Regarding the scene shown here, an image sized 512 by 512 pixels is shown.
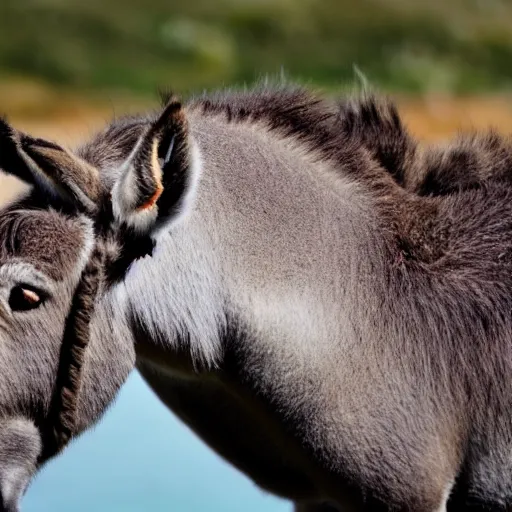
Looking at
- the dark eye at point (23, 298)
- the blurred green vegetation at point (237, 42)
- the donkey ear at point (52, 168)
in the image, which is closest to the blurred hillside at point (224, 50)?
the blurred green vegetation at point (237, 42)

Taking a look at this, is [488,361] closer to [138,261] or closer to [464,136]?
[464,136]

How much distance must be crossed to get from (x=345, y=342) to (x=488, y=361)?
357mm

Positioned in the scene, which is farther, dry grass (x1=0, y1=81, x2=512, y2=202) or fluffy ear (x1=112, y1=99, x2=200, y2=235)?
dry grass (x1=0, y1=81, x2=512, y2=202)

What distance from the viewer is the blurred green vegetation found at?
1181 cm

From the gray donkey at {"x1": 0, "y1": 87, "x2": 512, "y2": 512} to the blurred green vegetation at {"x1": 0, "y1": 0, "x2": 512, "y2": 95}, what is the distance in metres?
8.39

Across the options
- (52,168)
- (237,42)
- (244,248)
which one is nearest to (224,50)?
(237,42)

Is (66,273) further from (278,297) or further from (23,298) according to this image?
(278,297)

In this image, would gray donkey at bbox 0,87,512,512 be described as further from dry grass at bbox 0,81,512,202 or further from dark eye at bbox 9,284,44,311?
dry grass at bbox 0,81,512,202

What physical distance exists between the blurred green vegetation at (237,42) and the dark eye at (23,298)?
349 inches

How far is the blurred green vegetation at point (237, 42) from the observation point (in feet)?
38.8

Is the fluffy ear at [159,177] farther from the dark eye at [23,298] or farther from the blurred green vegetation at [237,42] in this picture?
the blurred green vegetation at [237,42]

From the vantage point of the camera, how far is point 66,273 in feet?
9.00

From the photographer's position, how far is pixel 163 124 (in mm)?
2658

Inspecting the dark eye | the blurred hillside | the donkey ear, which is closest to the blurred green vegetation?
the blurred hillside
